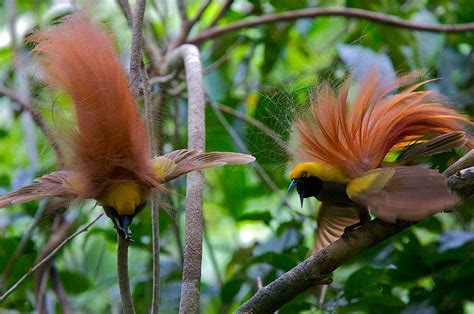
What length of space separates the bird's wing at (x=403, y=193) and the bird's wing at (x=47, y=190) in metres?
0.47

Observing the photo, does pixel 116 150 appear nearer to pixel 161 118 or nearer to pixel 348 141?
pixel 161 118

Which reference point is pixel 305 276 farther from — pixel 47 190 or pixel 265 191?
pixel 265 191

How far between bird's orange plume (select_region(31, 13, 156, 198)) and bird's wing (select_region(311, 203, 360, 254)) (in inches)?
20.6

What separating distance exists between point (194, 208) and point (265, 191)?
120 cm

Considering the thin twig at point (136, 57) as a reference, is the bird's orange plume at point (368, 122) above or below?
below

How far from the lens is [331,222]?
1.62 meters

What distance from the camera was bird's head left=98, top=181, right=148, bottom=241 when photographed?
3.80 feet

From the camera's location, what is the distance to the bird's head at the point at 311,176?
1396 mm

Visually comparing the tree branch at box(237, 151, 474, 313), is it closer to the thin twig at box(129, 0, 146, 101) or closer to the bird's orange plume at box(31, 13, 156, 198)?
the bird's orange plume at box(31, 13, 156, 198)

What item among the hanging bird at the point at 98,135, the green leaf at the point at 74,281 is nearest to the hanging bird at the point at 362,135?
the hanging bird at the point at 98,135

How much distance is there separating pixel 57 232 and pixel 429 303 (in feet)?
3.09

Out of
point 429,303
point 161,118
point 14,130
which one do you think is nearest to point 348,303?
point 429,303

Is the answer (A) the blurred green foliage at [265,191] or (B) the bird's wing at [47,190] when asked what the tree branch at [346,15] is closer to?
(A) the blurred green foliage at [265,191]

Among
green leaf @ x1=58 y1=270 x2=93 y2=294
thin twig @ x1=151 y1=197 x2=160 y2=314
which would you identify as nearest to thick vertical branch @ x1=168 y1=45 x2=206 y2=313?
thin twig @ x1=151 y1=197 x2=160 y2=314
